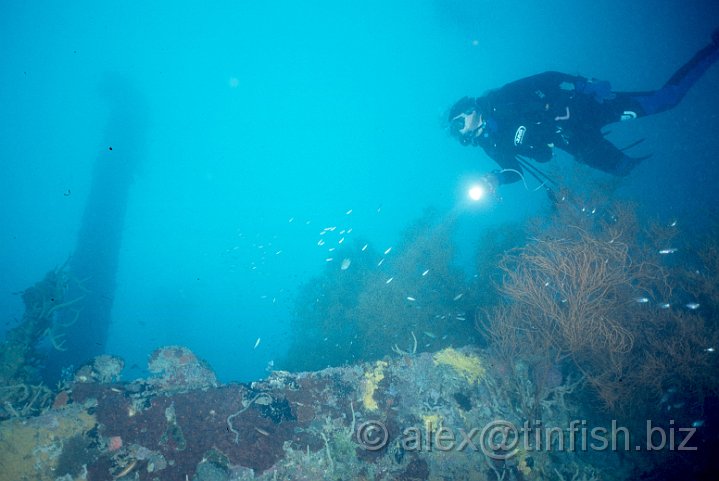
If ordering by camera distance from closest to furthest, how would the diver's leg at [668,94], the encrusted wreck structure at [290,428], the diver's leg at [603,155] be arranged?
the encrusted wreck structure at [290,428] → the diver's leg at [603,155] → the diver's leg at [668,94]

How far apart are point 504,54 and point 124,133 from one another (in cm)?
6487

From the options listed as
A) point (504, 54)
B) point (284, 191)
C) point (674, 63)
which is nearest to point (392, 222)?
point (284, 191)

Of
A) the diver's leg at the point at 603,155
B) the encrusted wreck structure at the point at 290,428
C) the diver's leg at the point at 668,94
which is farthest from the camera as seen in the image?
the diver's leg at the point at 668,94

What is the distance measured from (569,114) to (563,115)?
146 mm

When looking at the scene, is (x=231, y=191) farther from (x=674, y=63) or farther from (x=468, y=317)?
(x=674, y=63)

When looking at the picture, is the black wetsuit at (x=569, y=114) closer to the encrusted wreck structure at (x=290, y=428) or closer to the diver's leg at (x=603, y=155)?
the diver's leg at (x=603, y=155)

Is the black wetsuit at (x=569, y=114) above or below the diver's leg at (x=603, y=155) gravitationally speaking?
above

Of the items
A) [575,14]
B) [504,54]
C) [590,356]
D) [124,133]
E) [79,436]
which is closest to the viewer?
[79,436]

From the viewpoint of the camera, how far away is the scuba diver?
723 centimetres

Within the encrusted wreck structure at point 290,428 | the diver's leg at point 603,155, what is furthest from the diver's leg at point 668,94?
the encrusted wreck structure at point 290,428

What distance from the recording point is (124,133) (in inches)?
1068

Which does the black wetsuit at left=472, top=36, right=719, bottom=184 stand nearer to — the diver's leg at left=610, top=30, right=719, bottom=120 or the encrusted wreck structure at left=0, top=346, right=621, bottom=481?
the diver's leg at left=610, top=30, right=719, bottom=120

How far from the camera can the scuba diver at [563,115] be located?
723 cm

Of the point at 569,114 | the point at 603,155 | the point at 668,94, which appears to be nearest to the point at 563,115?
the point at 569,114
